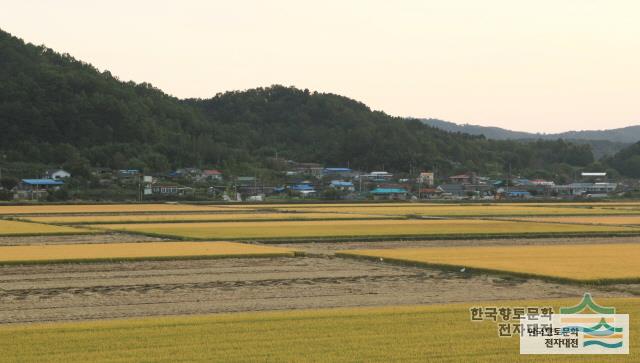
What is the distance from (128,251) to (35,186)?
194 ft

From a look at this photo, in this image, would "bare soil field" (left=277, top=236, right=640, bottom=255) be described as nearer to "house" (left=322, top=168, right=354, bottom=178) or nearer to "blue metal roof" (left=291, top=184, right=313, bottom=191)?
"blue metal roof" (left=291, top=184, right=313, bottom=191)

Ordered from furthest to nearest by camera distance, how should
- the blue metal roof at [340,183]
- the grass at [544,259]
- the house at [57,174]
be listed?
1. the blue metal roof at [340,183]
2. the house at [57,174]
3. the grass at [544,259]

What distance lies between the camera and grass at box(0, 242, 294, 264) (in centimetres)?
2253

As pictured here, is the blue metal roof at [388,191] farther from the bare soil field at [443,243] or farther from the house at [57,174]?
the bare soil field at [443,243]

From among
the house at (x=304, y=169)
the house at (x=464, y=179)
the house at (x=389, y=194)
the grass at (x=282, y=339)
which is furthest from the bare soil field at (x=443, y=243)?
the house at (x=464, y=179)

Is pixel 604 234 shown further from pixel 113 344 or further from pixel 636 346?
pixel 113 344

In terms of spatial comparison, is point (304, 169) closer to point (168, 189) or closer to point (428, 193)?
point (428, 193)

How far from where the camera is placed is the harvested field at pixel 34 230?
32875 millimetres

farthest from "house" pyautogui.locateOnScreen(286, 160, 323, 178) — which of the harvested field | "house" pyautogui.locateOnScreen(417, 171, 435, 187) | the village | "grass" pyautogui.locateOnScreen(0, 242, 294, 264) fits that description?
"grass" pyautogui.locateOnScreen(0, 242, 294, 264)

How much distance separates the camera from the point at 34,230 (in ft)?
113

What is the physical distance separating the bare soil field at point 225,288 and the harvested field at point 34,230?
40.7 ft

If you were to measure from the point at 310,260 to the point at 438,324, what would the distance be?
1159 centimetres

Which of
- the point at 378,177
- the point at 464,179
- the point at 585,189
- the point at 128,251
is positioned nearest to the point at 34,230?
the point at 128,251

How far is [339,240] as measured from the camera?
31.0m
